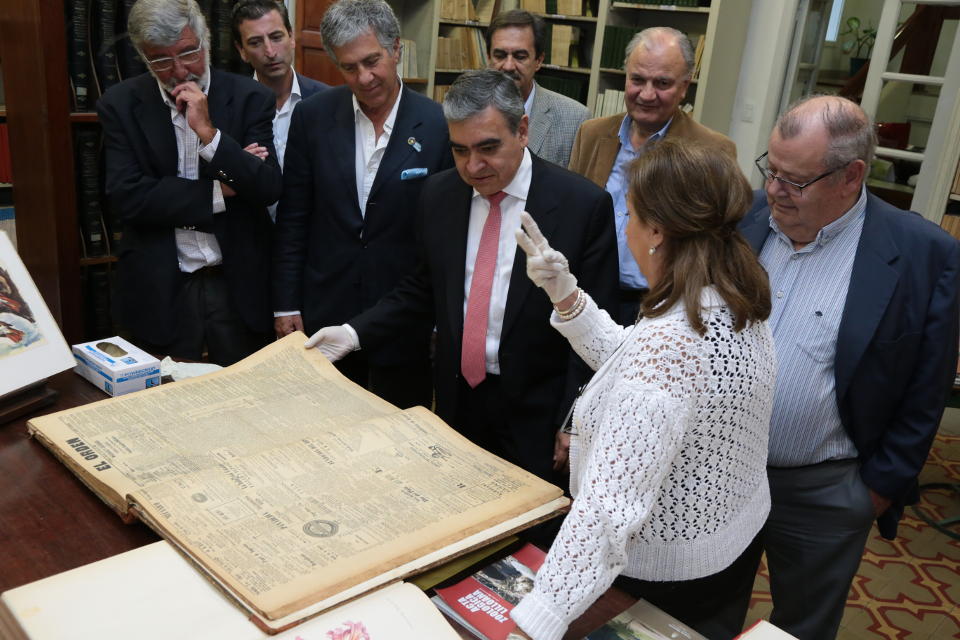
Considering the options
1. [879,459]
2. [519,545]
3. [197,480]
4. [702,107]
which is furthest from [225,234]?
[702,107]

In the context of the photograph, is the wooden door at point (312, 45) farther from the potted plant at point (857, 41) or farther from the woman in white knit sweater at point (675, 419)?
the potted plant at point (857, 41)

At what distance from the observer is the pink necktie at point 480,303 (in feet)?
5.93

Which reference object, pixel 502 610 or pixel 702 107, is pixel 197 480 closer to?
pixel 502 610

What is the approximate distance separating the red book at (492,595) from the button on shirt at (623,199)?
4.81 ft

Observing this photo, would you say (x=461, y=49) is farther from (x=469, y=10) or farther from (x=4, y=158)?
(x=4, y=158)

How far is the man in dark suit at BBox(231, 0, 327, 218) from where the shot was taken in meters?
2.96

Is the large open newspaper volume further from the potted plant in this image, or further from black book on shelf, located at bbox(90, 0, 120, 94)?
the potted plant

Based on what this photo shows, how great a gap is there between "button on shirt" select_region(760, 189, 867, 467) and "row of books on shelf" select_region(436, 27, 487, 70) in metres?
3.78

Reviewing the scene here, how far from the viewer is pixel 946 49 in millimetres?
4371

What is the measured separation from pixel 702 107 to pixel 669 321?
4.11 m

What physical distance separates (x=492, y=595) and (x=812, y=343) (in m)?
1.01

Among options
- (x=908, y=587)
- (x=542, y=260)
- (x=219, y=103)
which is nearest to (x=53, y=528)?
(x=542, y=260)

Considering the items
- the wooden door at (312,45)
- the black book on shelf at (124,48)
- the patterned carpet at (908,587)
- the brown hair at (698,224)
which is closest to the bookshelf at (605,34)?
the wooden door at (312,45)

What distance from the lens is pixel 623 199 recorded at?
264 centimetres
